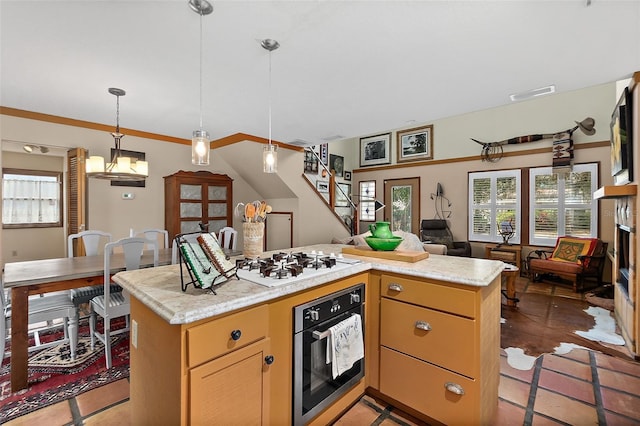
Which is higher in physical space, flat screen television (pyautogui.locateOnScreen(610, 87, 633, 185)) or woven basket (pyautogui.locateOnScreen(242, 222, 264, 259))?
flat screen television (pyautogui.locateOnScreen(610, 87, 633, 185))

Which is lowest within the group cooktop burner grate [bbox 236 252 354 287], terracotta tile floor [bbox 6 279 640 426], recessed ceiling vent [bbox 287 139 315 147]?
terracotta tile floor [bbox 6 279 640 426]

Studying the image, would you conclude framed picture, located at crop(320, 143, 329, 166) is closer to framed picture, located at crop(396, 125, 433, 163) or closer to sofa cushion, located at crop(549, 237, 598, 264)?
framed picture, located at crop(396, 125, 433, 163)

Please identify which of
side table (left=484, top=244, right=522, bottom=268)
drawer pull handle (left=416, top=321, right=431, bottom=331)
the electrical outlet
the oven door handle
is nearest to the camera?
the electrical outlet

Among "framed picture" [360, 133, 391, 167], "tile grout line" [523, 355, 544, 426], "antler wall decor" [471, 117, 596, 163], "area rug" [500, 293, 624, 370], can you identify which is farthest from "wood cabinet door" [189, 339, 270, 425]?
"framed picture" [360, 133, 391, 167]

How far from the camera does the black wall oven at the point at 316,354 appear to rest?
4.90 ft

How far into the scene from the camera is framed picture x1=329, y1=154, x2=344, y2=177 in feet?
26.9

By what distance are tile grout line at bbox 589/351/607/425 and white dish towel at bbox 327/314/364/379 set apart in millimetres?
1535

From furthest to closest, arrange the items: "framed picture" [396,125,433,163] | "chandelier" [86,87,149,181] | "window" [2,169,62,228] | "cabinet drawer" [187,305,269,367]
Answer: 1. "framed picture" [396,125,433,163]
2. "window" [2,169,62,228]
3. "chandelier" [86,87,149,181]
4. "cabinet drawer" [187,305,269,367]

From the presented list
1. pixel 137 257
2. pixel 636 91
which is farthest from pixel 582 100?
pixel 137 257

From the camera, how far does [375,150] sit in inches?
326

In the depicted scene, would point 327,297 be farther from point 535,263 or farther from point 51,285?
point 535,263

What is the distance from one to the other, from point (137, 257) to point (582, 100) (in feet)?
23.8

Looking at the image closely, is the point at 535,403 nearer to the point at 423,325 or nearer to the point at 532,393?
the point at 532,393

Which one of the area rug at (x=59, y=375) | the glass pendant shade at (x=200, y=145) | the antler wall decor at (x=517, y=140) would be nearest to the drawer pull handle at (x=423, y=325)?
the glass pendant shade at (x=200, y=145)
